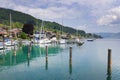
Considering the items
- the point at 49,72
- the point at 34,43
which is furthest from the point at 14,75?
the point at 34,43

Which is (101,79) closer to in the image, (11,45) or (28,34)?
(11,45)

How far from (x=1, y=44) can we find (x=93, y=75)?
50312 mm

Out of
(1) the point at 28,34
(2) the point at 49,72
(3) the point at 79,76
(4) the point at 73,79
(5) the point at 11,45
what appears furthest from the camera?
(1) the point at 28,34

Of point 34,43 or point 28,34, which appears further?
point 28,34

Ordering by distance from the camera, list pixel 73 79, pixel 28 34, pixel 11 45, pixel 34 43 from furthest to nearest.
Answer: pixel 28 34, pixel 34 43, pixel 11 45, pixel 73 79

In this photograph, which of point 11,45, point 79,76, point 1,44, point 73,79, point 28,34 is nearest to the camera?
point 73,79

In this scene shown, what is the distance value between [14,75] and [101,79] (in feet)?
47.3

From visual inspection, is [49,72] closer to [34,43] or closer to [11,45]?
[11,45]

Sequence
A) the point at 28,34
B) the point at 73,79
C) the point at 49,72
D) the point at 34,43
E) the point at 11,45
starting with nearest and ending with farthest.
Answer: the point at 73,79 → the point at 49,72 → the point at 11,45 → the point at 34,43 → the point at 28,34

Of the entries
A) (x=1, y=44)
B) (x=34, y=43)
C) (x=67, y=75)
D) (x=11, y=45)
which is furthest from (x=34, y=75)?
(x=34, y=43)

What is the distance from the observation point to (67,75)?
132 feet

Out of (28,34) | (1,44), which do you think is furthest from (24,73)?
(28,34)

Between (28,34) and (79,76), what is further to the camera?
(28,34)

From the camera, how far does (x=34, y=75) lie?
39938 mm
